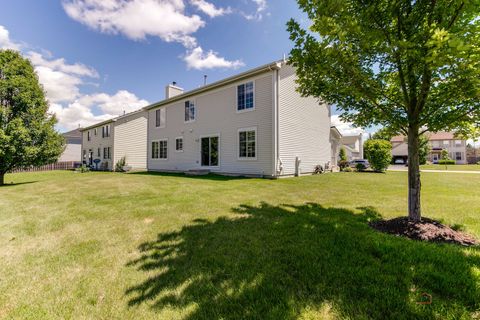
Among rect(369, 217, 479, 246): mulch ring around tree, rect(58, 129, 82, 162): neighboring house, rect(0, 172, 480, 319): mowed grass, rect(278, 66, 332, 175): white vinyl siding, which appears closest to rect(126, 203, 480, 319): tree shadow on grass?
rect(0, 172, 480, 319): mowed grass

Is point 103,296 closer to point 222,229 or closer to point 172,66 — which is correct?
point 222,229

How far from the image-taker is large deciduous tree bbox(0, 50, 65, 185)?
1098 centimetres

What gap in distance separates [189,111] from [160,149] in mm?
5005

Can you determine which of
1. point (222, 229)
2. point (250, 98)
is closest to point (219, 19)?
point (250, 98)

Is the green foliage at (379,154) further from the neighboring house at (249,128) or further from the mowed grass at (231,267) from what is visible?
the mowed grass at (231,267)

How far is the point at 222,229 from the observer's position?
403cm

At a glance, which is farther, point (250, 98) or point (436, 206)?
point (250, 98)

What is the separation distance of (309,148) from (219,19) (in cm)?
984

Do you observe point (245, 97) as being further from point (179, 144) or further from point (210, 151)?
point (179, 144)

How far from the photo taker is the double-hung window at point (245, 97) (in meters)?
12.5

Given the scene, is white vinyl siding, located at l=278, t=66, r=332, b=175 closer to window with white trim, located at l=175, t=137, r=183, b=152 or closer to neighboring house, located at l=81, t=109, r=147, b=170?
window with white trim, located at l=175, t=137, r=183, b=152

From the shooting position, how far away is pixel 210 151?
1473cm

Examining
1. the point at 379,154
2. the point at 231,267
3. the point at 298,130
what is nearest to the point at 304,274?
the point at 231,267

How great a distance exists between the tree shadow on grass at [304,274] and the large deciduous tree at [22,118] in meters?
13.1
